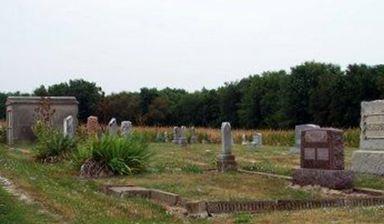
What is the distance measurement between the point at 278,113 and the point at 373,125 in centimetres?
5289

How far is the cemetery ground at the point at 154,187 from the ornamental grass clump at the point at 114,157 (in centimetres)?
40

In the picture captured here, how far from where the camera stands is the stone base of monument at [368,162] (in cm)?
1730

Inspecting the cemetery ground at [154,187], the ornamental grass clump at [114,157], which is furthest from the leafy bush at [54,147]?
the ornamental grass clump at [114,157]

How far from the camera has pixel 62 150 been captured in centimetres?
2245

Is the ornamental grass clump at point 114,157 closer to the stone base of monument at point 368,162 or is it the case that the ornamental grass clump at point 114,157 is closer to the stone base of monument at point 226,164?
the stone base of monument at point 226,164

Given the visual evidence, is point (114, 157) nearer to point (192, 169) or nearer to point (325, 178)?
point (192, 169)

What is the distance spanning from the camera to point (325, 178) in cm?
1420

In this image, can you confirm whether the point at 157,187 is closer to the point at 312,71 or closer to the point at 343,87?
the point at 343,87

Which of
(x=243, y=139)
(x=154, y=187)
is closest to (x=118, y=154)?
(x=154, y=187)

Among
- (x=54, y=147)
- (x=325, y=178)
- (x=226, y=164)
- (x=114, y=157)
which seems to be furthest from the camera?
(x=54, y=147)

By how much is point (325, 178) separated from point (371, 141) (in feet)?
15.1

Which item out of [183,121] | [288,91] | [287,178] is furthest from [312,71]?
[287,178]

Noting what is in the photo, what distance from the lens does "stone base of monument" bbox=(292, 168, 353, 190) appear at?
45.6 ft

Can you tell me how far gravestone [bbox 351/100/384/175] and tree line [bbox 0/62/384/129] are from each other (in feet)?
128
